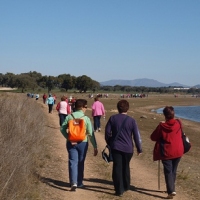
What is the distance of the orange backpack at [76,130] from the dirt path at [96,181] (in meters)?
1.11

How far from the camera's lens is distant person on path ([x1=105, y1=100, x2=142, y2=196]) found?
25.0 feet

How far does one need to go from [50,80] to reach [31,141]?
121 meters

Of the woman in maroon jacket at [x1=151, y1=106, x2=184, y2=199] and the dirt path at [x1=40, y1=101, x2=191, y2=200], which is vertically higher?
the woman in maroon jacket at [x1=151, y1=106, x2=184, y2=199]

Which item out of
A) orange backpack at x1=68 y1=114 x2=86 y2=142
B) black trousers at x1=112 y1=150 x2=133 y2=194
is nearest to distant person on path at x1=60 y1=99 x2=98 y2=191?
orange backpack at x1=68 y1=114 x2=86 y2=142

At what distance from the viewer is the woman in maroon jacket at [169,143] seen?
7668mm

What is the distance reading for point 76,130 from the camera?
25.8ft

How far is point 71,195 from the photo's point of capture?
7867 mm

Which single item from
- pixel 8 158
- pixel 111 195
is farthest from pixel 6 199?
pixel 111 195

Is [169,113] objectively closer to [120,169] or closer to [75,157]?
[120,169]

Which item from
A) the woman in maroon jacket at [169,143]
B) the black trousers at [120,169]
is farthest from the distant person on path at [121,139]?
the woman in maroon jacket at [169,143]

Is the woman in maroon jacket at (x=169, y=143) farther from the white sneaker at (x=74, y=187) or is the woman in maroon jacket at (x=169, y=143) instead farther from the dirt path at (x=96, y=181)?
the white sneaker at (x=74, y=187)

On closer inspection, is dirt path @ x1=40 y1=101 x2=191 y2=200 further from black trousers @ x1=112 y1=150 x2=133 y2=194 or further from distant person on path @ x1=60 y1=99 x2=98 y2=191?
distant person on path @ x1=60 y1=99 x2=98 y2=191

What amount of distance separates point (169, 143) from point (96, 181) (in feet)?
7.44

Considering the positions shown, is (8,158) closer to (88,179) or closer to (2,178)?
(2,178)
